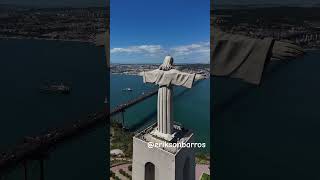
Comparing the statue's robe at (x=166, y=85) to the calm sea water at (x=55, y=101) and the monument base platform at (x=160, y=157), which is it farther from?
the calm sea water at (x=55, y=101)

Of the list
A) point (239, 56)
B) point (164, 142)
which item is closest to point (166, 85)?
point (164, 142)

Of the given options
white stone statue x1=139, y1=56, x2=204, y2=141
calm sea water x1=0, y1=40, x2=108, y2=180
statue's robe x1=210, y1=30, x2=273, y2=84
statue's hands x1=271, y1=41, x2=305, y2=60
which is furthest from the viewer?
calm sea water x1=0, y1=40, x2=108, y2=180

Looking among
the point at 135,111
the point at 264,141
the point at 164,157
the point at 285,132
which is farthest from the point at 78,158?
the point at 285,132

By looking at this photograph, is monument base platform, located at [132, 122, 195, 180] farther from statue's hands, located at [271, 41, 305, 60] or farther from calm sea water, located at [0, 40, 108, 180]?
calm sea water, located at [0, 40, 108, 180]

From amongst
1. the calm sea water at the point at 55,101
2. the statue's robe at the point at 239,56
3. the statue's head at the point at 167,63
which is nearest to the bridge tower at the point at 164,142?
the statue's head at the point at 167,63

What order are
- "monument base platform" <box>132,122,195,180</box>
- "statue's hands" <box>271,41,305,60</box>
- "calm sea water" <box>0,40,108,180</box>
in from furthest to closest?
"calm sea water" <box>0,40,108,180</box>, "statue's hands" <box>271,41,305,60</box>, "monument base platform" <box>132,122,195,180</box>

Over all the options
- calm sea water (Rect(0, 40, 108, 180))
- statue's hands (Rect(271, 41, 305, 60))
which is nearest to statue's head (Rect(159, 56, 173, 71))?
statue's hands (Rect(271, 41, 305, 60))
